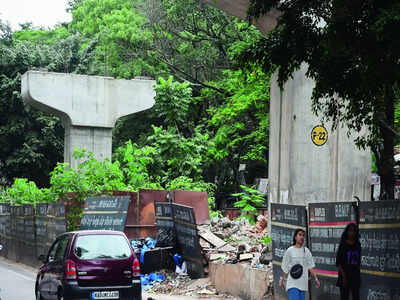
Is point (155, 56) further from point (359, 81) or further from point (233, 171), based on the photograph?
point (359, 81)

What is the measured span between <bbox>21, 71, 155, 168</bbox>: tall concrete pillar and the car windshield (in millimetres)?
16286

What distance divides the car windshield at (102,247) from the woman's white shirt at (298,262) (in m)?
3.71

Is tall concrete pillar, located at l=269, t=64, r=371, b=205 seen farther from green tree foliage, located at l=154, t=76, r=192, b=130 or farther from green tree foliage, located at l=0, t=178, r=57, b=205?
green tree foliage, located at l=154, t=76, r=192, b=130

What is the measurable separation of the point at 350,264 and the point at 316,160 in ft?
21.3

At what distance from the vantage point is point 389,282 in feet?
35.8

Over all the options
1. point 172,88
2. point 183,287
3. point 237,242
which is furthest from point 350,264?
point 172,88

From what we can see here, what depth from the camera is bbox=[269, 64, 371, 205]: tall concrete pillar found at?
57.0 feet

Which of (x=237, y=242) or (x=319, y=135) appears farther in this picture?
(x=237, y=242)

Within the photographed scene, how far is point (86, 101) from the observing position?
3080 cm

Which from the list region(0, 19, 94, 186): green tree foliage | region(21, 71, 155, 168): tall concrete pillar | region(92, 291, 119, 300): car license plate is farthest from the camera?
region(0, 19, 94, 186): green tree foliage

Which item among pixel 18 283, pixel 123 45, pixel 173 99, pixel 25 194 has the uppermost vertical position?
pixel 123 45

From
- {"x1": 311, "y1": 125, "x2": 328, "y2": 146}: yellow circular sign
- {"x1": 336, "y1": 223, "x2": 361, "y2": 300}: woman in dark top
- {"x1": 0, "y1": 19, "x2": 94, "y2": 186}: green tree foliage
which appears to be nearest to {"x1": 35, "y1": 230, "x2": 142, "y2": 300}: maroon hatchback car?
{"x1": 336, "y1": 223, "x2": 361, "y2": 300}: woman in dark top

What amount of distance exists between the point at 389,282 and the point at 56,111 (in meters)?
21.5

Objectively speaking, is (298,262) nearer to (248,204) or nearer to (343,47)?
(343,47)
